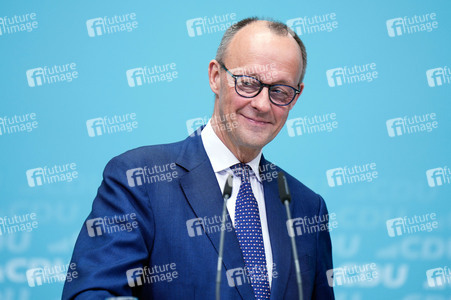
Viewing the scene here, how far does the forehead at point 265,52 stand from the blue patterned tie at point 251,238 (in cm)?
49

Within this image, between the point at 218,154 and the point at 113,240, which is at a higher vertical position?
the point at 218,154

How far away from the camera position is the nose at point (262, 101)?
77.9 inches

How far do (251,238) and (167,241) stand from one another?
0.33 meters

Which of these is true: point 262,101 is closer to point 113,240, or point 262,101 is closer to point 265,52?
point 265,52

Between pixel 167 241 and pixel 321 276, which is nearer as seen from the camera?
pixel 167 241

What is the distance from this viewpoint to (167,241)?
6.10 ft

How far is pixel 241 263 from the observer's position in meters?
1.85

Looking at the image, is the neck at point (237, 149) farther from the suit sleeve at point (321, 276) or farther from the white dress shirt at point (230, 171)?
the suit sleeve at point (321, 276)

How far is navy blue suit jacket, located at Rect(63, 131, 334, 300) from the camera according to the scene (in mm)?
1710

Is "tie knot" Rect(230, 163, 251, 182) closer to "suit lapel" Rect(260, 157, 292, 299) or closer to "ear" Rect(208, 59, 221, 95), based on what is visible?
"suit lapel" Rect(260, 157, 292, 299)

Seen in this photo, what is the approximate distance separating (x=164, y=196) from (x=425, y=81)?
237 cm

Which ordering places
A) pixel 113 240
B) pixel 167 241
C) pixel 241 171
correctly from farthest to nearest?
1. pixel 241 171
2. pixel 167 241
3. pixel 113 240

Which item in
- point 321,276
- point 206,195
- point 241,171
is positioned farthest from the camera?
point 321,276

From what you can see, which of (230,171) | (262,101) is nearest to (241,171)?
(230,171)
